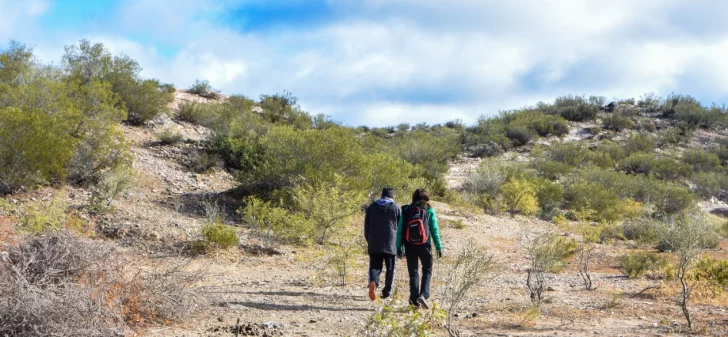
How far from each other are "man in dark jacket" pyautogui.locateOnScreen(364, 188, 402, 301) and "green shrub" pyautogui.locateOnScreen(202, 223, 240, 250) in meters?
5.36

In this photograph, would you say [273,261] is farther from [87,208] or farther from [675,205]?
[675,205]

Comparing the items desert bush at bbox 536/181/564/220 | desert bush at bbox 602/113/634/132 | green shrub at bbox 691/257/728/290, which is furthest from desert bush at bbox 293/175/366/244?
desert bush at bbox 602/113/634/132

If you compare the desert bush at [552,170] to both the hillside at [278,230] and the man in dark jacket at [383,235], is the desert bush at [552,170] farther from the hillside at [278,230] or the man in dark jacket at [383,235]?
the man in dark jacket at [383,235]

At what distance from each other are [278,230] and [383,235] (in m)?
5.39

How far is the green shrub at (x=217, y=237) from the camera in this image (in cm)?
1241

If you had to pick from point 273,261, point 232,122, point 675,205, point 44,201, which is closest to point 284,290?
point 273,261

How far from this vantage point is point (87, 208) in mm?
13422

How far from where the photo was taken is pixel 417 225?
24.9 feet

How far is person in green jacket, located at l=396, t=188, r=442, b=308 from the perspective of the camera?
24.9 feet

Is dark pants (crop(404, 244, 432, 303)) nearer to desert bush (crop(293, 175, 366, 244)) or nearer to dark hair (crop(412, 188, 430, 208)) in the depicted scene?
dark hair (crop(412, 188, 430, 208))

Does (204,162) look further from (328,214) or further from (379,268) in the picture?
(379,268)

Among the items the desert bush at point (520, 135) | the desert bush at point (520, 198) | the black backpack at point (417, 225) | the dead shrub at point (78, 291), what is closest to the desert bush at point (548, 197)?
the desert bush at point (520, 198)

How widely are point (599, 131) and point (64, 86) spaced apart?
1561 inches

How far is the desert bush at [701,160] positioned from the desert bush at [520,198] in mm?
20396
